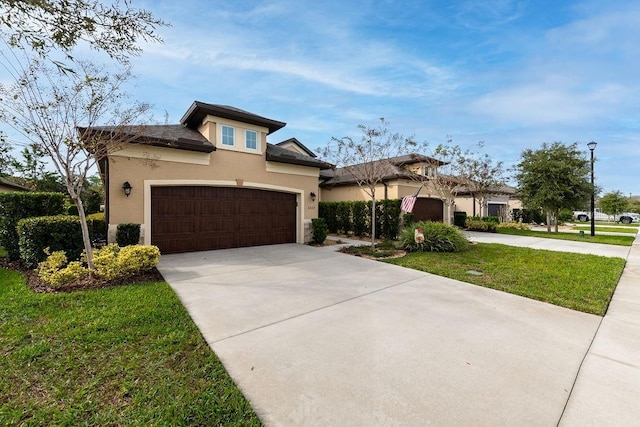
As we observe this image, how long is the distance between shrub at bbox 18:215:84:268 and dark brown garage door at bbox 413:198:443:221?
14.9 metres

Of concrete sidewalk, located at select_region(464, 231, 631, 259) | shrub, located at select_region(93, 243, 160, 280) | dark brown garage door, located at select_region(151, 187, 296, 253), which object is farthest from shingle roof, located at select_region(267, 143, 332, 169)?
concrete sidewalk, located at select_region(464, 231, 631, 259)

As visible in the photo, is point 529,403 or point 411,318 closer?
point 529,403

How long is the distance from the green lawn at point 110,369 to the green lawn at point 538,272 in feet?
18.3

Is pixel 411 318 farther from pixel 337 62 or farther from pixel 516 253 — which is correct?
pixel 337 62

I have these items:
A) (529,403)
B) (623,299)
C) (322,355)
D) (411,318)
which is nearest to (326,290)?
(411,318)

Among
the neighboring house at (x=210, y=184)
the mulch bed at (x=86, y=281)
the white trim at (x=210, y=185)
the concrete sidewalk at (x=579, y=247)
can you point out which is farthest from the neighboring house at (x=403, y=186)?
the mulch bed at (x=86, y=281)

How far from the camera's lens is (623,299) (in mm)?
5047

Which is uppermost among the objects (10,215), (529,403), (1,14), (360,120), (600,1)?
(600,1)

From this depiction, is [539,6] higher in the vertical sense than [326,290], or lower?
higher

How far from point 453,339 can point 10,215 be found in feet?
34.8

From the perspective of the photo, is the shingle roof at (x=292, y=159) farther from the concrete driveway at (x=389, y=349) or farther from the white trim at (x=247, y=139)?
the concrete driveway at (x=389, y=349)

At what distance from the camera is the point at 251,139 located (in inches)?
422

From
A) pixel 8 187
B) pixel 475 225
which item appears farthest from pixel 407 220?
pixel 8 187

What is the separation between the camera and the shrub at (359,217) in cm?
1466
